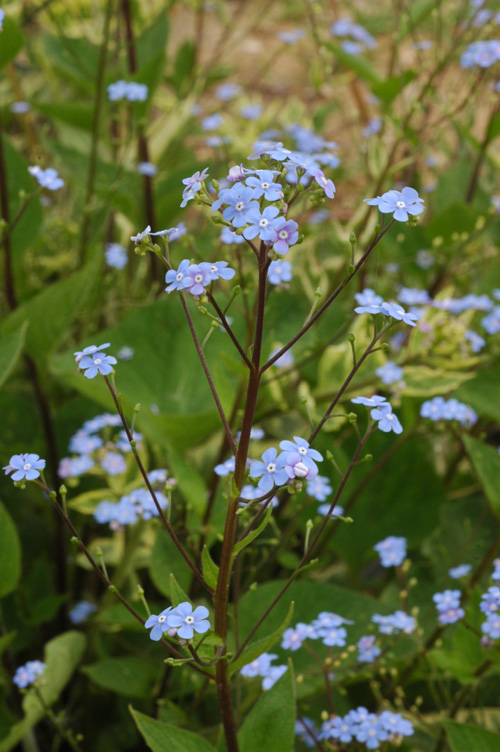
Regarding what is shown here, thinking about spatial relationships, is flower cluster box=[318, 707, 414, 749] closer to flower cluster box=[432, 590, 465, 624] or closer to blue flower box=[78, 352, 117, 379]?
flower cluster box=[432, 590, 465, 624]

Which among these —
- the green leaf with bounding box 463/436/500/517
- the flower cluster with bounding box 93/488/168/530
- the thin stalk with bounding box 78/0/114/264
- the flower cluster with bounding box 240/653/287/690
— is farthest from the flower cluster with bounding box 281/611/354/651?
the thin stalk with bounding box 78/0/114/264

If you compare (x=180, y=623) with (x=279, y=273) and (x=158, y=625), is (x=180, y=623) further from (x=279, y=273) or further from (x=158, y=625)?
(x=279, y=273)

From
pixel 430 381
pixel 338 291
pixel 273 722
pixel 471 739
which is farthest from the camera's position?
pixel 430 381

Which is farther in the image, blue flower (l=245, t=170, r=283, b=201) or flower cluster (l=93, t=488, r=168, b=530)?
flower cluster (l=93, t=488, r=168, b=530)

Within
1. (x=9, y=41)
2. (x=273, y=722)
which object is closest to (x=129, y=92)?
(x=9, y=41)

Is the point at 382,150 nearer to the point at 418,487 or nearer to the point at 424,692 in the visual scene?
the point at 418,487

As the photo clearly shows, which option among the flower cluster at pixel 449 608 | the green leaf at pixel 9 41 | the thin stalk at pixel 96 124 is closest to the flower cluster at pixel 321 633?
the flower cluster at pixel 449 608

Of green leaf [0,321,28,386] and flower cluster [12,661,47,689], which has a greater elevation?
green leaf [0,321,28,386]
